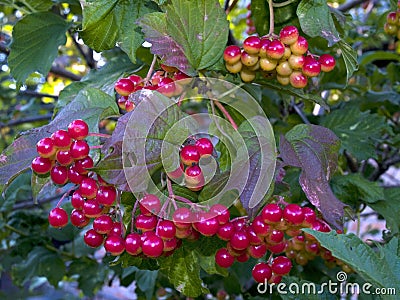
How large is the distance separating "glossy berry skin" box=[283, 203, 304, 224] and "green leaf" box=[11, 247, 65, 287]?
3.70ft

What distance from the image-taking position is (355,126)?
4.82 ft

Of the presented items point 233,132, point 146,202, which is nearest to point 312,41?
point 233,132

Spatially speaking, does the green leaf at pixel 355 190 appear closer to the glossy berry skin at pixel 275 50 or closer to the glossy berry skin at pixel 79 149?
the glossy berry skin at pixel 275 50

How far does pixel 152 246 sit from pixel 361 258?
281 mm

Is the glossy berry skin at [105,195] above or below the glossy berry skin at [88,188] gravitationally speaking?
below

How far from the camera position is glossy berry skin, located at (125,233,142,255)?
2.45 feet

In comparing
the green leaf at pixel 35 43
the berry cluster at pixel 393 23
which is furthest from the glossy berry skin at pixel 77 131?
the berry cluster at pixel 393 23

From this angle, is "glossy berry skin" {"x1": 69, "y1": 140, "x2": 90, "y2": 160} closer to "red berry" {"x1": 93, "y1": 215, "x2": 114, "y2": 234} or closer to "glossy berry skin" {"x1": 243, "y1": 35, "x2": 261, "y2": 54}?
"red berry" {"x1": 93, "y1": 215, "x2": 114, "y2": 234}

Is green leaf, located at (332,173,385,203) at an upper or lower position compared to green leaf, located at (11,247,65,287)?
upper

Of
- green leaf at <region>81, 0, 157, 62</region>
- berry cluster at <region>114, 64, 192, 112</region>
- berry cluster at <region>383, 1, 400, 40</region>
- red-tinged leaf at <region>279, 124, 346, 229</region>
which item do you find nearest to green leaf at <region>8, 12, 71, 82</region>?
green leaf at <region>81, 0, 157, 62</region>

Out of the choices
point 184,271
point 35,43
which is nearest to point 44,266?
point 35,43

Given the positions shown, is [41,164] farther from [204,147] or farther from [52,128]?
[204,147]

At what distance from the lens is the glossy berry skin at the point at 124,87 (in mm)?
839

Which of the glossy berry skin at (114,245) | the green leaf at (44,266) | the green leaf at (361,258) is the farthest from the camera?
the green leaf at (44,266)
